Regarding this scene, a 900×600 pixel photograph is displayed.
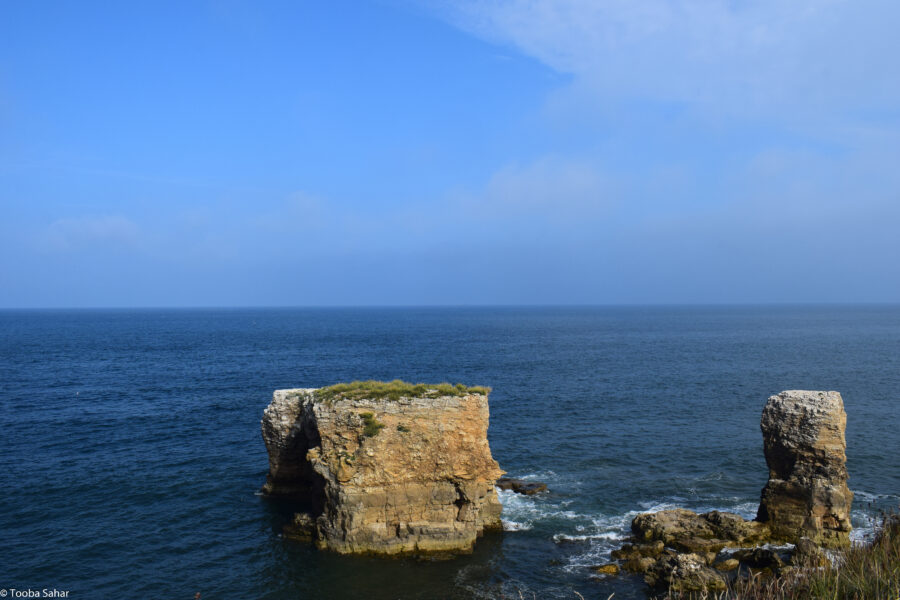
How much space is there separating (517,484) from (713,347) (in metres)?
97.3

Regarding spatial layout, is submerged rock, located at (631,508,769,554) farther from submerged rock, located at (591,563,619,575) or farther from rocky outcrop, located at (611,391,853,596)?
submerged rock, located at (591,563,619,575)

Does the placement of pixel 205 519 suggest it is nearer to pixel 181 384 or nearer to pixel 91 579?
pixel 91 579

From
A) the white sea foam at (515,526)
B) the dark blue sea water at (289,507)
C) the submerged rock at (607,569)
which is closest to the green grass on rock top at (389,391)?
the white sea foam at (515,526)

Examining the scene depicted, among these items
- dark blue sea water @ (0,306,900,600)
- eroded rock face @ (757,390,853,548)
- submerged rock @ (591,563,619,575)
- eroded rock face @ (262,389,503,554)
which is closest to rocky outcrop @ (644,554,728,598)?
dark blue sea water @ (0,306,900,600)

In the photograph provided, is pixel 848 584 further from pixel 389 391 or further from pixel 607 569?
pixel 389 391

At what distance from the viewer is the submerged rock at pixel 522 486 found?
38969mm

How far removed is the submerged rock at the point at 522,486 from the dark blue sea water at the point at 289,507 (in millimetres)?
1108

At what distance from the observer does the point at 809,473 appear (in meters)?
31.4

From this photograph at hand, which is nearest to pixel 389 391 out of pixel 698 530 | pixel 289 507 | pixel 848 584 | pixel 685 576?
pixel 289 507

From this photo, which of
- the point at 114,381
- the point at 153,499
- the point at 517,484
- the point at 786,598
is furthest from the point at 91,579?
the point at 114,381

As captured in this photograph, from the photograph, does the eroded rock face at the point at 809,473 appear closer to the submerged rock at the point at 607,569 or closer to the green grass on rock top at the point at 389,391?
the submerged rock at the point at 607,569

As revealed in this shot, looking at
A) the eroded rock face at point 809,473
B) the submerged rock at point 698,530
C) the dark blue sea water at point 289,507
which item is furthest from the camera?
the eroded rock face at point 809,473

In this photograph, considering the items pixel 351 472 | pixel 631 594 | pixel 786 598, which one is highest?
pixel 786 598

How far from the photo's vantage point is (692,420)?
57.2 m
